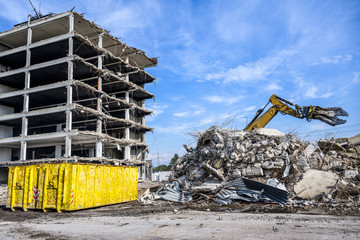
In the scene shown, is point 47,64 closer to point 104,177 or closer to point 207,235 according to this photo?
point 104,177

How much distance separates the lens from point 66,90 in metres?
30.5

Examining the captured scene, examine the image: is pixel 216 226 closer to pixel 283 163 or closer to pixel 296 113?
pixel 283 163

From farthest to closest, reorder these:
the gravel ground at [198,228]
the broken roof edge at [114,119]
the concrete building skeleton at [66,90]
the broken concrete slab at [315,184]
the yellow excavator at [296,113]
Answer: the concrete building skeleton at [66,90]
the broken roof edge at [114,119]
the yellow excavator at [296,113]
the broken concrete slab at [315,184]
the gravel ground at [198,228]

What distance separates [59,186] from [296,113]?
13.3 meters

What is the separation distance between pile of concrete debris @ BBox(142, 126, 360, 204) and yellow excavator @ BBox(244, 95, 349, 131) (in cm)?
145

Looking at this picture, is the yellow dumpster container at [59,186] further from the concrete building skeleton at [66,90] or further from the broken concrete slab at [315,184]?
the concrete building skeleton at [66,90]

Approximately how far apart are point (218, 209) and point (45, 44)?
2889 centimetres

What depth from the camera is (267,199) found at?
10.5 metres

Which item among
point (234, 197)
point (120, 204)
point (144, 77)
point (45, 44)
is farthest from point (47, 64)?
point (234, 197)

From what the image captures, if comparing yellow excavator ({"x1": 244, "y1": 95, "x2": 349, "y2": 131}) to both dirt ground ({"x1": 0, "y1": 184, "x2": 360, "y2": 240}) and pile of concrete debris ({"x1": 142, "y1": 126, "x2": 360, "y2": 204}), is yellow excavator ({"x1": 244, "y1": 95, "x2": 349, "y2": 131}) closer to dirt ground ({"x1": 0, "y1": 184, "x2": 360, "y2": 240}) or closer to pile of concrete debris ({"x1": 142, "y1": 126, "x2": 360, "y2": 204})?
pile of concrete debris ({"x1": 142, "y1": 126, "x2": 360, "y2": 204})

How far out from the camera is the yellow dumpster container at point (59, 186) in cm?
1051

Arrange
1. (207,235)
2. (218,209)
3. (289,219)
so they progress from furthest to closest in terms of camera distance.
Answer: (218,209), (289,219), (207,235)

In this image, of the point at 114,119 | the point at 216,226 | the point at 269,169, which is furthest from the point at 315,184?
the point at 114,119

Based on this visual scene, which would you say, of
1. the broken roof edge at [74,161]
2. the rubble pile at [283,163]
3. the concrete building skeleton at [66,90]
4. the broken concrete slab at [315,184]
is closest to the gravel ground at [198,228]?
the broken concrete slab at [315,184]
